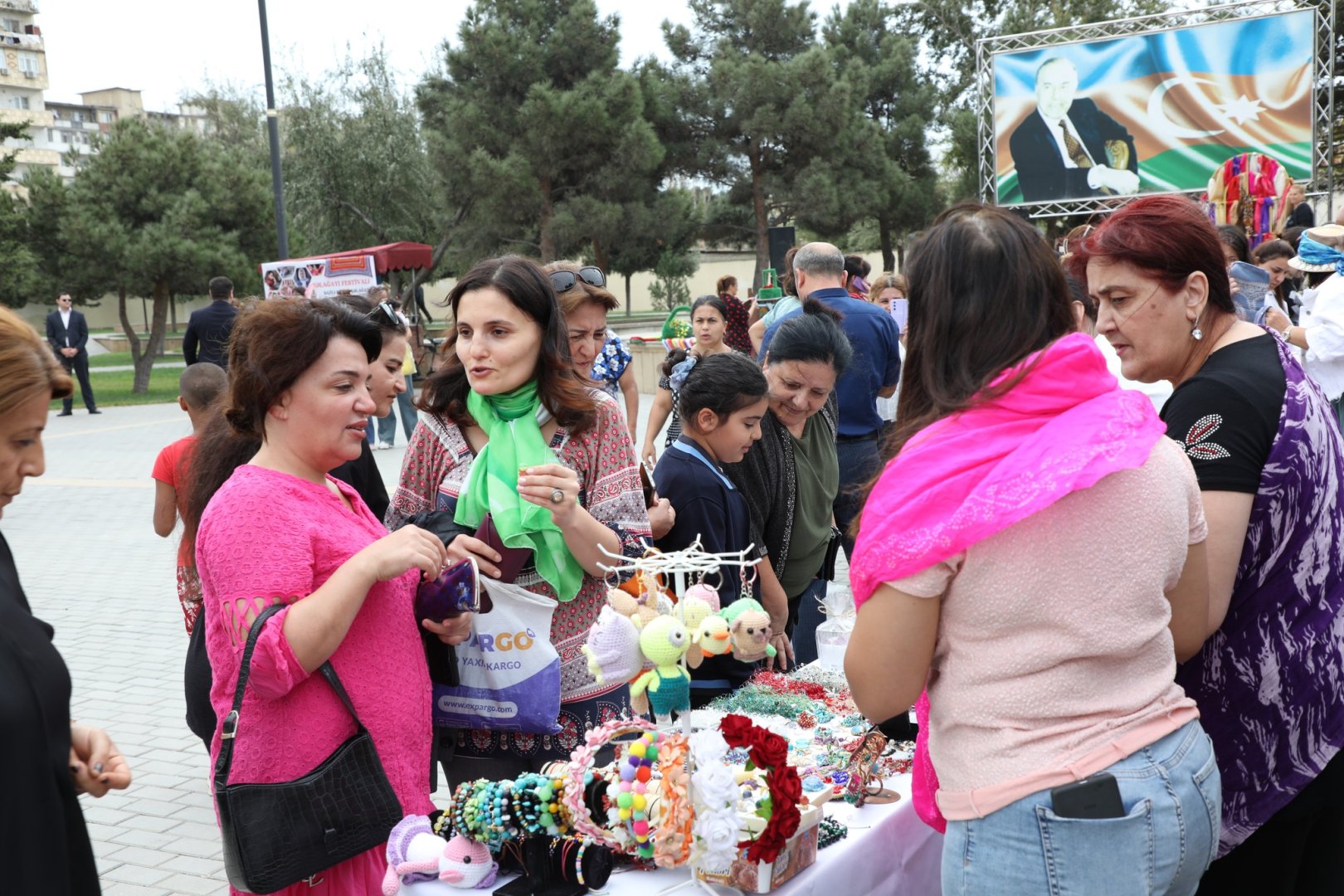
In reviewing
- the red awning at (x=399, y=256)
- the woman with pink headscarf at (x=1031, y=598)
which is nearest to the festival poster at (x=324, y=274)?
the red awning at (x=399, y=256)

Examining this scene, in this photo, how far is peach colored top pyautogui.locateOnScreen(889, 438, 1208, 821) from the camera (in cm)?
146

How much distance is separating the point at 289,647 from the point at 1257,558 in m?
1.75

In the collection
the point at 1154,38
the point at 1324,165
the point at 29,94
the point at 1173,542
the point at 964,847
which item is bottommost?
the point at 964,847

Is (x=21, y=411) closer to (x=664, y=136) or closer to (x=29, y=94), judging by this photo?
(x=664, y=136)

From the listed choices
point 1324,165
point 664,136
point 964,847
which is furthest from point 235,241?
point 964,847

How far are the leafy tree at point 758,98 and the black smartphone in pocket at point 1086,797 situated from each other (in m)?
26.7

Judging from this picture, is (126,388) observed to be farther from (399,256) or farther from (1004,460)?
(1004,460)

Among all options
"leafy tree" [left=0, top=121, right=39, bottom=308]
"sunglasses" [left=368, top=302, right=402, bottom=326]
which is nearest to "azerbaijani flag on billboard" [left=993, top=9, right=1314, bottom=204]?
"sunglasses" [left=368, top=302, right=402, bottom=326]

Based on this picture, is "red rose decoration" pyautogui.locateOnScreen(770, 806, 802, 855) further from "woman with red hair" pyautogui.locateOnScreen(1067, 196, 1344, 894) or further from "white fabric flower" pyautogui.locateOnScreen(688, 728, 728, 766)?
"woman with red hair" pyautogui.locateOnScreen(1067, 196, 1344, 894)

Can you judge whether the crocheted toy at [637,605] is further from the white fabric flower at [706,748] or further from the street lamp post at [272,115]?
the street lamp post at [272,115]

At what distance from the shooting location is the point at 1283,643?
1947 millimetres

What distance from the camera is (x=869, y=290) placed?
1005 cm

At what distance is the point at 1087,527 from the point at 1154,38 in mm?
19382

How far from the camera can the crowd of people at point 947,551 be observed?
1.47 meters
